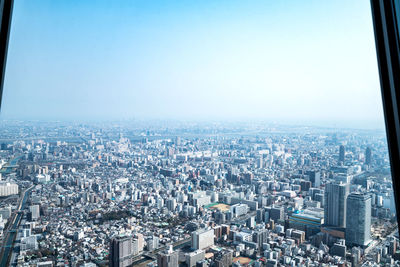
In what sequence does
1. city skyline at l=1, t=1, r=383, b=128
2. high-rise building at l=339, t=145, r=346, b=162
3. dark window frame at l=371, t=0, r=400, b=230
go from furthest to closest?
high-rise building at l=339, t=145, r=346, b=162
city skyline at l=1, t=1, r=383, b=128
dark window frame at l=371, t=0, r=400, b=230

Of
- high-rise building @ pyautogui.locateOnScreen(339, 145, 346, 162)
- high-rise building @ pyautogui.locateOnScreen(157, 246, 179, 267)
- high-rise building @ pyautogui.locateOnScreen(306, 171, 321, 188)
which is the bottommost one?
high-rise building @ pyautogui.locateOnScreen(157, 246, 179, 267)

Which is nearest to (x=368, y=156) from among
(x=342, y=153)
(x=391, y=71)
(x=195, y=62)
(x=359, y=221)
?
(x=342, y=153)

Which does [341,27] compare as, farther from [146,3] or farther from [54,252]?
[54,252]

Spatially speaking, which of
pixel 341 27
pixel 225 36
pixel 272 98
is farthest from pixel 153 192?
pixel 341 27

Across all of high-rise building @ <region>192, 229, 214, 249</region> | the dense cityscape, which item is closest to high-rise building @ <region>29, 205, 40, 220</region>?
the dense cityscape

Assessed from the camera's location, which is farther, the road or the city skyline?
the city skyline

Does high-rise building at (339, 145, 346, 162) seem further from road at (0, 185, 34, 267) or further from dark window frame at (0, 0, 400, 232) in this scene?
road at (0, 185, 34, 267)
